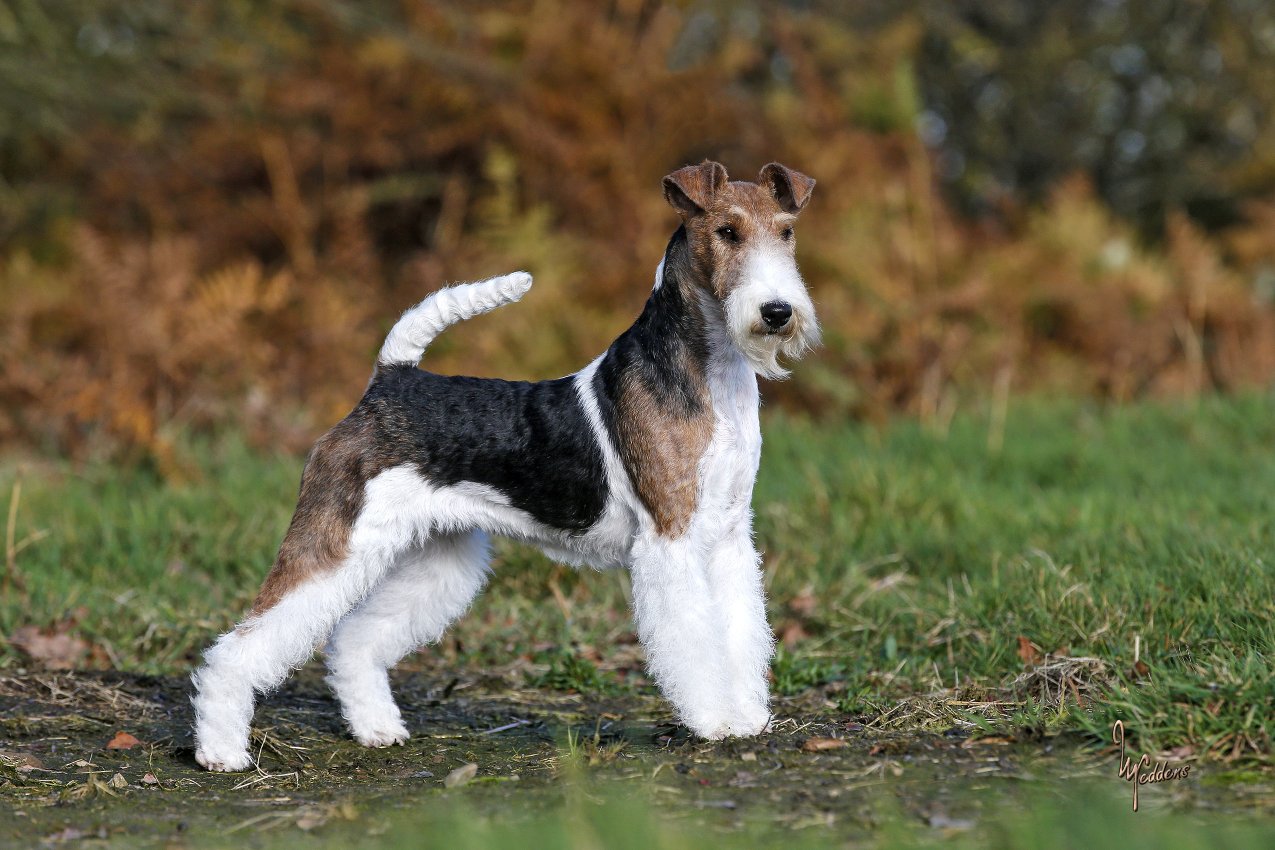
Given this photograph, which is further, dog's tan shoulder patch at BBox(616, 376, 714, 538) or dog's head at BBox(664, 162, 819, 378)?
dog's tan shoulder patch at BBox(616, 376, 714, 538)

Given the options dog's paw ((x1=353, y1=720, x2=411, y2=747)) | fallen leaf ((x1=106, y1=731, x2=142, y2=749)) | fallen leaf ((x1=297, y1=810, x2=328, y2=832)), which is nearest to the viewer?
fallen leaf ((x1=297, y1=810, x2=328, y2=832))

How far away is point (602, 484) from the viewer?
4.70m

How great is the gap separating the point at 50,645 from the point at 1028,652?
14.3ft

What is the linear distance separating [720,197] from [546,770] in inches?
80.8

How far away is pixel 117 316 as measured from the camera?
32.7 feet

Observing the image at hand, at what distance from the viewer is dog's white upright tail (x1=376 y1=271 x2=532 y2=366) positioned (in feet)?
15.9

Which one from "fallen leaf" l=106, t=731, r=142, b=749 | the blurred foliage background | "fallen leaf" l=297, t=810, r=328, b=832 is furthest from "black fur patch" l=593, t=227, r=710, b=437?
the blurred foliage background

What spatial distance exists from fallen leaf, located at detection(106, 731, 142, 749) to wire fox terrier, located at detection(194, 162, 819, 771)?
388 mm

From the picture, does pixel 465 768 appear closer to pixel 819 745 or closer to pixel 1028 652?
pixel 819 745

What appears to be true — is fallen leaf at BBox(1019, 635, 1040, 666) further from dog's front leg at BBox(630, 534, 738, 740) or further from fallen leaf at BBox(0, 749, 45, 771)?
fallen leaf at BBox(0, 749, 45, 771)

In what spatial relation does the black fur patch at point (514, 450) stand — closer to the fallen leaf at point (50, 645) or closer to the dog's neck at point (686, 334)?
the dog's neck at point (686, 334)

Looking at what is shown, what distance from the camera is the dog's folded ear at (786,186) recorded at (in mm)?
4633

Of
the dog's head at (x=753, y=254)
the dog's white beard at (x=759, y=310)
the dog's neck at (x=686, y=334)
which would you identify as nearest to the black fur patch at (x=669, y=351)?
the dog's neck at (x=686, y=334)

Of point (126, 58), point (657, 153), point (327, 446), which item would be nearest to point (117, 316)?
point (126, 58)
